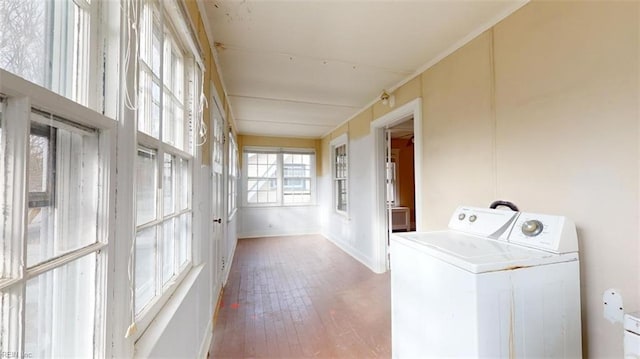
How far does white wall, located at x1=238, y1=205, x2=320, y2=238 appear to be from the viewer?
592 cm

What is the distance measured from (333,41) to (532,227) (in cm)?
190

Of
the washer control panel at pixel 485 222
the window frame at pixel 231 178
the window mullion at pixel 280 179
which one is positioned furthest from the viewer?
the window mullion at pixel 280 179

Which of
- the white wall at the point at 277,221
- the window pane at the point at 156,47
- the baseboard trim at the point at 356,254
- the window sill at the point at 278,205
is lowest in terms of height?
the baseboard trim at the point at 356,254

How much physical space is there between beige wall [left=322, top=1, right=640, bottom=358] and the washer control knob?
284mm

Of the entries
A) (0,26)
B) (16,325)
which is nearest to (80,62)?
(0,26)

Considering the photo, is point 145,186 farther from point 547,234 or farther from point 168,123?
point 547,234

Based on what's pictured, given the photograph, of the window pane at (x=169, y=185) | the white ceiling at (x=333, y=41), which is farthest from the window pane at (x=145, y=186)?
the white ceiling at (x=333, y=41)

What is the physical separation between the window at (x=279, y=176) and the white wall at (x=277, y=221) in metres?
0.18

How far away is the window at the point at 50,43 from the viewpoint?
499 mm

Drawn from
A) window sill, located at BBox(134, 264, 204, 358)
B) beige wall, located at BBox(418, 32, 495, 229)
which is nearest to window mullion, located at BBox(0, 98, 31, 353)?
window sill, located at BBox(134, 264, 204, 358)

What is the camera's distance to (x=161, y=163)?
1.18 metres

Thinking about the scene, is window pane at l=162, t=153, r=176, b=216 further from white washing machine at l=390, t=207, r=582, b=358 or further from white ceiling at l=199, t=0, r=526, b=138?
white washing machine at l=390, t=207, r=582, b=358

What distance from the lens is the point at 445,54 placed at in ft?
7.48

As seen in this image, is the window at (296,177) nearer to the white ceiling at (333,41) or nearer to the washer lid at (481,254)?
the white ceiling at (333,41)
